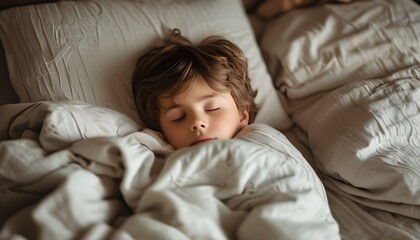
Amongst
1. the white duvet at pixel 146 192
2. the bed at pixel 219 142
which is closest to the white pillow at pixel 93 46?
the bed at pixel 219 142

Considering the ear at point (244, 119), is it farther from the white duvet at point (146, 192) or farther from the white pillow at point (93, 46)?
the white duvet at point (146, 192)

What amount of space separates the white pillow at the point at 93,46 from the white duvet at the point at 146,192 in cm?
23

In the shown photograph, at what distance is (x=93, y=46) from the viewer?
1.07 m

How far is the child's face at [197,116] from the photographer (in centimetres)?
94

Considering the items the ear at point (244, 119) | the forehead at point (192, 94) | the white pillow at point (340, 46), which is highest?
the forehead at point (192, 94)

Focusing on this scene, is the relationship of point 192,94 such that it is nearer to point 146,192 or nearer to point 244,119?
point 244,119

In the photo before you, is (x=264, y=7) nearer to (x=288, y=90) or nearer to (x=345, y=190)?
(x=288, y=90)

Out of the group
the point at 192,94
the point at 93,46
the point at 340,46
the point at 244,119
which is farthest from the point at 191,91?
the point at 340,46

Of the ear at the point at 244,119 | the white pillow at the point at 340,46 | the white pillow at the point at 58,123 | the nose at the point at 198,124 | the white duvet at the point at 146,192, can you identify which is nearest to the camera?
the white duvet at the point at 146,192

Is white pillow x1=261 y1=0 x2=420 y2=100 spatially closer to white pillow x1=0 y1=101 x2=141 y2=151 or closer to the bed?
the bed

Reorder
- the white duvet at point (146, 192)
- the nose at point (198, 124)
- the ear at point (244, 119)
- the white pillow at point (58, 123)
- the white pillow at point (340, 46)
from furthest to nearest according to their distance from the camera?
1. the white pillow at point (340, 46)
2. the ear at point (244, 119)
3. the nose at point (198, 124)
4. the white pillow at point (58, 123)
5. the white duvet at point (146, 192)

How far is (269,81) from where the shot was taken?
48.4 inches

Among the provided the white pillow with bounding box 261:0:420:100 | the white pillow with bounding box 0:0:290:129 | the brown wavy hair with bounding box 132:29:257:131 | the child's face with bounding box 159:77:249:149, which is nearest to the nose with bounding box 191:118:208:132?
the child's face with bounding box 159:77:249:149

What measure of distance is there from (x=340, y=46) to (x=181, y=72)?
53 centimetres
